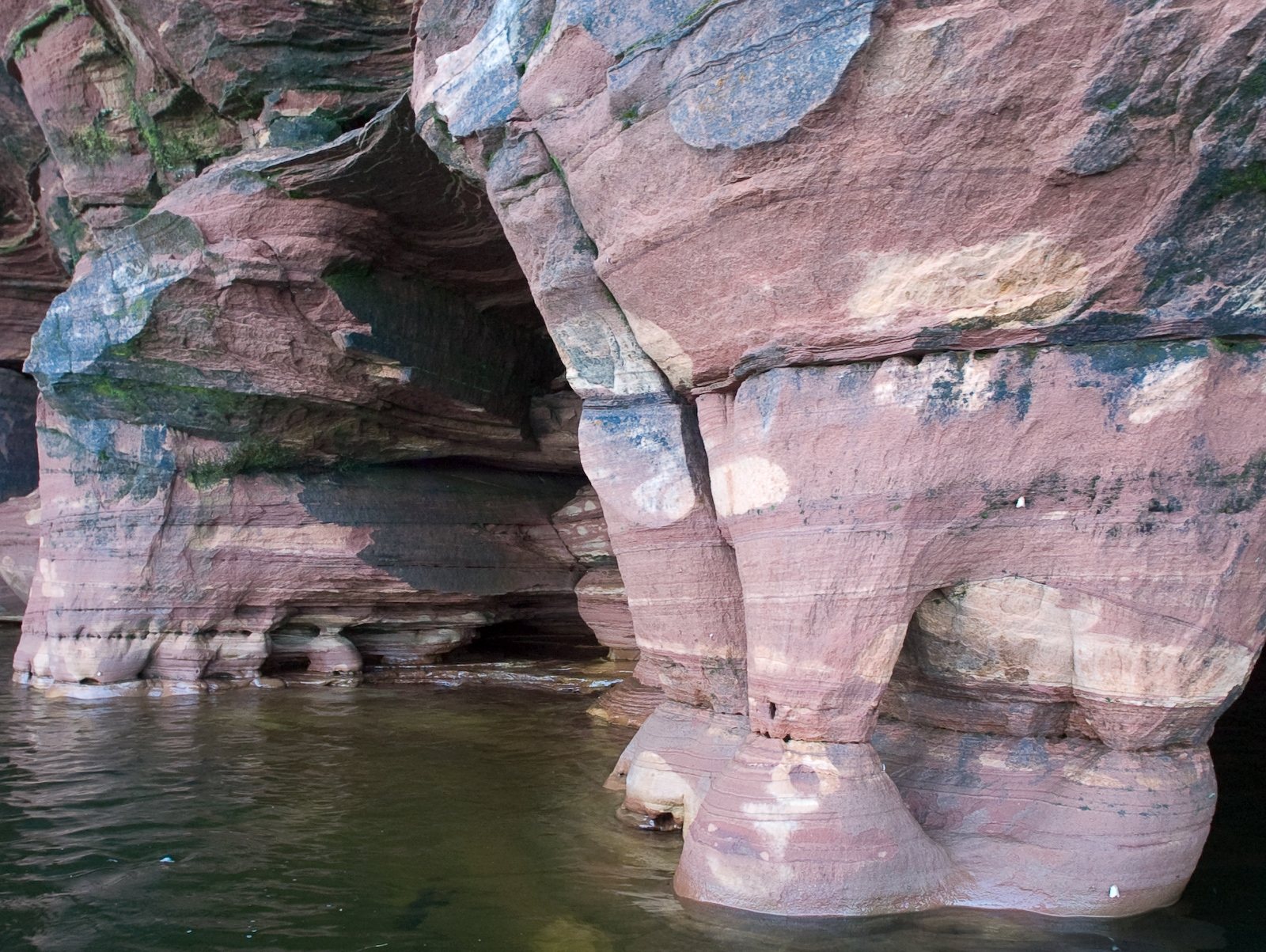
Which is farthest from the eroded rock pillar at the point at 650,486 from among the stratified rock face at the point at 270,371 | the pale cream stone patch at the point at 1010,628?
the stratified rock face at the point at 270,371

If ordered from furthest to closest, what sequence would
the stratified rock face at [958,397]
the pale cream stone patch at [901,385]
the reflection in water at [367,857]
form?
the pale cream stone patch at [901,385]
the reflection in water at [367,857]
the stratified rock face at [958,397]

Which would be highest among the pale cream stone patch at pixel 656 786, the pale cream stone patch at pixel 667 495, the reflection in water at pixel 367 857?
the pale cream stone patch at pixel 667 495

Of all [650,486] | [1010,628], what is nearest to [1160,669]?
[1010,628]

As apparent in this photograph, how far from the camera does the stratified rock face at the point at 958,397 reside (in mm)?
3795

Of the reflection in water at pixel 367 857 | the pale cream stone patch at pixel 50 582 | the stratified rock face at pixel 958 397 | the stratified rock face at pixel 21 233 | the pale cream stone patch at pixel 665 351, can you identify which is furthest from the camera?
the stratified rock face at pixel 21 233

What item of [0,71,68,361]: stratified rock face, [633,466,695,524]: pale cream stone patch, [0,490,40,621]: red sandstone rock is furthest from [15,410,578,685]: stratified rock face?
[633,466,695,524]: pale cream stone patch

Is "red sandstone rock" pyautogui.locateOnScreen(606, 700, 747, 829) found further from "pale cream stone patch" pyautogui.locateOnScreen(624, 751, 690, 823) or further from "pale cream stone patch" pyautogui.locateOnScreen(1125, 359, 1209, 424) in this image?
"pale cream stone patch" pyautogui.locateOnScreen(1125, 359, 1209, 424)

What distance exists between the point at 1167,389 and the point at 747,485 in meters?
1.88

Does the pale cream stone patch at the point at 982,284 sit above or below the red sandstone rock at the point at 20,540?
above

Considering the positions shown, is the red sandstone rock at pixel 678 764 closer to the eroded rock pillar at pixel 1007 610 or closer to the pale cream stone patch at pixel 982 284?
the eroded rock pillar at pixel 1007 610

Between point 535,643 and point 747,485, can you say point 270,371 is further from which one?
point 747,485

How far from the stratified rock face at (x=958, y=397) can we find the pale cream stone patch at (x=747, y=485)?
0.05 ft

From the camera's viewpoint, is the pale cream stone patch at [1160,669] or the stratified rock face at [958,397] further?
the pale cream stone patch at [1160,669]

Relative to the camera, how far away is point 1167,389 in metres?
4.06
